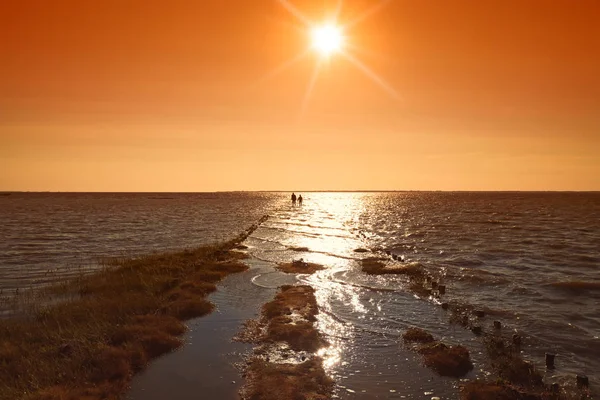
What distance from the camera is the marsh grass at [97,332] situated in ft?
37.8

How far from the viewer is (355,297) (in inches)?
877

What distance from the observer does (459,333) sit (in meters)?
17.0

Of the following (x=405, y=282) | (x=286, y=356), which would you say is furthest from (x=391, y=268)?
(x=286, y=356)

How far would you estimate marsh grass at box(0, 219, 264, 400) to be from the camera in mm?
11533

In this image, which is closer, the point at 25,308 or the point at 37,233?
the point at 25,308

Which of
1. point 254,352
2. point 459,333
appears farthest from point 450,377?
point 254,352

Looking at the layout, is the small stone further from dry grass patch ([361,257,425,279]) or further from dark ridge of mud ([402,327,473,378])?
dry grass patch ([361,257,425,279])

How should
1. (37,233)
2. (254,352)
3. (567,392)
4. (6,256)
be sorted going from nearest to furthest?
(567,392), (254,352), (6,256), (37,233)

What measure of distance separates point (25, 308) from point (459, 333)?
18540 millimetres

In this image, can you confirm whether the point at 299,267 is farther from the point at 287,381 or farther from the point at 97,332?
the point at 287,381

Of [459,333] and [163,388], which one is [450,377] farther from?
[163,388]

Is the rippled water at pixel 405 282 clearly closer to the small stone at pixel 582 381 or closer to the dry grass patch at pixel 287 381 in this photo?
the dry grass patch at pixel 287 381

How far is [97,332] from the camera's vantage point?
49.7 ft

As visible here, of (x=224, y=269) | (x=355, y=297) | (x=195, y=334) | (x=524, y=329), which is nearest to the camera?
(x=195, y=334)
